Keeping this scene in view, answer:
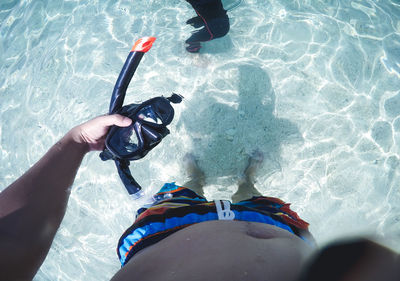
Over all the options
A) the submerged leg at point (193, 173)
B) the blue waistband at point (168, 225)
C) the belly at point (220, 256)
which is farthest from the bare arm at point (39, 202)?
the submerged leg at point (193, 173)

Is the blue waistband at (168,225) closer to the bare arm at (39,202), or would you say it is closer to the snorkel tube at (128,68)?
the bare arm at (39,202)

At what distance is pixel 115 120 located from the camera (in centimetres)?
205

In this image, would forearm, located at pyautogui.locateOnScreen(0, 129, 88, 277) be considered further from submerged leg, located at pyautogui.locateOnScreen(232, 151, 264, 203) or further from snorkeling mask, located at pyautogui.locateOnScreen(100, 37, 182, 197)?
submerged leg, located at pyautogui.locateOnScreen(232, 151, 264, 203)

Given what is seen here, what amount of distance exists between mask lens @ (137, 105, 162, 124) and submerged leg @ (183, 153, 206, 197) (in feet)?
4.10

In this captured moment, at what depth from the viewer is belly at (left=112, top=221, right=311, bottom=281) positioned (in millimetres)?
981

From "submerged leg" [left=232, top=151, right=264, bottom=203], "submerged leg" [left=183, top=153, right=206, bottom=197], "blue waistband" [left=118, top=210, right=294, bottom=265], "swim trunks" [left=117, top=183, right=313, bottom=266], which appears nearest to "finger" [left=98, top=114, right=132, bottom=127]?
"swim trunks" [left=117, top=183, right=313, bottom=266]

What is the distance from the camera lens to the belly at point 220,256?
981mm

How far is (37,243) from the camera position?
1.55 metres

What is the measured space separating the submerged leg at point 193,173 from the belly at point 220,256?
6.28ft

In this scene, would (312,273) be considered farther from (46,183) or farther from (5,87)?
(5,87)

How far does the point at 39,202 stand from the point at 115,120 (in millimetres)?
798

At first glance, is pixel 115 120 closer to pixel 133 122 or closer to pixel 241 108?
pixel 133 122

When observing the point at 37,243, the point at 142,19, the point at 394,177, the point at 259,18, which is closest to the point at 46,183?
the point at 37,243

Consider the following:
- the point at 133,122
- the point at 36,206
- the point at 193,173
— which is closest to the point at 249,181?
the point at 193,173
